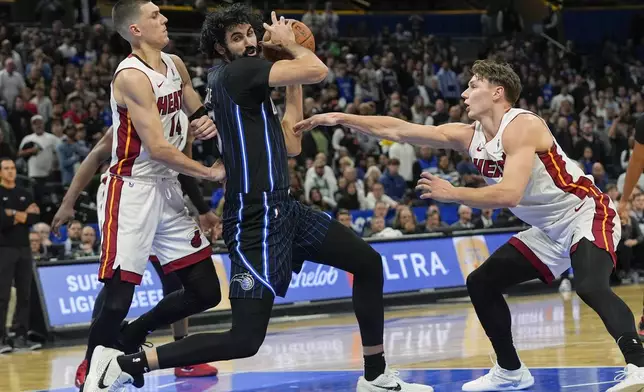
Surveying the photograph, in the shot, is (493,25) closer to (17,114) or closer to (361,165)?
(361,165)

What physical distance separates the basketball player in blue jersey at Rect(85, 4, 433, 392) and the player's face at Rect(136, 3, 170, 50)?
552mm

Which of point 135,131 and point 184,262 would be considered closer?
point 135,131

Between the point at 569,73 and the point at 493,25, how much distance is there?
404 cm

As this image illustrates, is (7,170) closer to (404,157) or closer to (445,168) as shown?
(404,157)

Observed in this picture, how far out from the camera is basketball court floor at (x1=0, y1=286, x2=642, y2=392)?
24.9ft

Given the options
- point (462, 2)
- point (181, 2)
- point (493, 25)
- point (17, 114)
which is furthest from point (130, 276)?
Result: point (462, 2)

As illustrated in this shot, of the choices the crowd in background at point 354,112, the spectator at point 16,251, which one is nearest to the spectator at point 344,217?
the crowd in background at point 354,112

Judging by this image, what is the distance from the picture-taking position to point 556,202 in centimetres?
661

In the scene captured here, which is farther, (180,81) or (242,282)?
(180,81)

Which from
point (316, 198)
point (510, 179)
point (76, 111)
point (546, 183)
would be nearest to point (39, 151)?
point (76, 111)

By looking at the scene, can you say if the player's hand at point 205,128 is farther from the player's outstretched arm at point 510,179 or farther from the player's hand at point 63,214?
Answer: the player's hand at point 63,214

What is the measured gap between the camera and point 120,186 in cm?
688

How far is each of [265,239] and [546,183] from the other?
1695 mm

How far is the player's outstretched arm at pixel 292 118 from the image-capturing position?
663 centimetres
